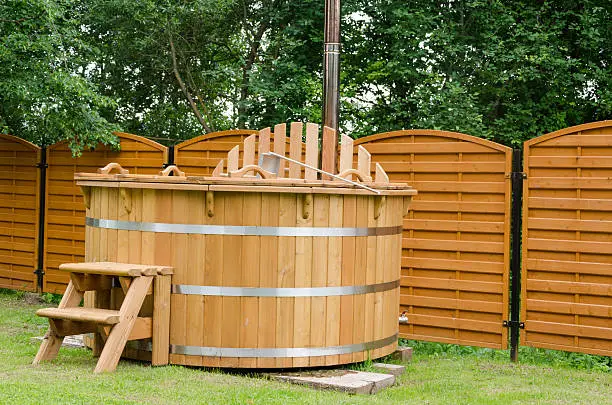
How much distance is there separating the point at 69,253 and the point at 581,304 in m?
6.23

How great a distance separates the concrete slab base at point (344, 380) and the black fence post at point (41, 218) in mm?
5539

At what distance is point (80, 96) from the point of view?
32.3ft

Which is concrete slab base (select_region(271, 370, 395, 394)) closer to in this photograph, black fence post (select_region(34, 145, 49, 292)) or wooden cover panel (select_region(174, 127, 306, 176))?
wooden cover panel (select_region(174, 127, 306, 176))

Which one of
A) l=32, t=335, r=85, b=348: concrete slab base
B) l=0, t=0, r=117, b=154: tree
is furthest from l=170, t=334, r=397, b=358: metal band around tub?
l=0, t=0, r=117, b=154: tree

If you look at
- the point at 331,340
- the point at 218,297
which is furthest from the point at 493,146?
the point at 218,297

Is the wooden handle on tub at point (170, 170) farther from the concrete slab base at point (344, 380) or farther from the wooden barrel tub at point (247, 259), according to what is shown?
the concrete slab base at point (344, 380)

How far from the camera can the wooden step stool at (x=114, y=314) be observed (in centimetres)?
577

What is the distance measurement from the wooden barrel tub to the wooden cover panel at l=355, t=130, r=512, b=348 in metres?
1.51

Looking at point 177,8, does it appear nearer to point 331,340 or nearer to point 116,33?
point 116,33

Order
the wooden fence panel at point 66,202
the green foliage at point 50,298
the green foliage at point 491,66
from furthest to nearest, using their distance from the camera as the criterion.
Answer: the green foliage at point 491,66 < the green foliage at point 50,298 < the wooden fence panel at point 66,202

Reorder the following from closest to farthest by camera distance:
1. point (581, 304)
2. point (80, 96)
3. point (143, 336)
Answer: point (143, 336) < point (581, 304) < point (80, 96)

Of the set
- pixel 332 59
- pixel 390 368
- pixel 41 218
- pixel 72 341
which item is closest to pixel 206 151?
pixel 332 59

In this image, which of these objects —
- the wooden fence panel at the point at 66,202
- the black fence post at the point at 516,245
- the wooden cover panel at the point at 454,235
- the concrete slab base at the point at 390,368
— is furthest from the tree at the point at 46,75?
the black fence post at the point at 516,245

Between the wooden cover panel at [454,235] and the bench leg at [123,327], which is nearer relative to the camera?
the bench leg at [123,327]
